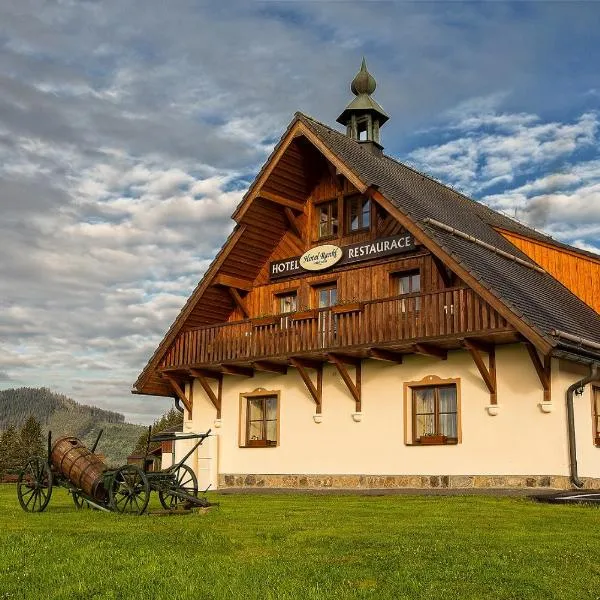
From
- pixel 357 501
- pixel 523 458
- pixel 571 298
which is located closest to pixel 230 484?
pixel 357 501

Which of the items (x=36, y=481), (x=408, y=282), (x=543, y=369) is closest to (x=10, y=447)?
(x=408, y=282)

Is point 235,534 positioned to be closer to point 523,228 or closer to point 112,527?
point 112,527

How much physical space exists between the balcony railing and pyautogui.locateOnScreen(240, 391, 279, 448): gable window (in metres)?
1.61

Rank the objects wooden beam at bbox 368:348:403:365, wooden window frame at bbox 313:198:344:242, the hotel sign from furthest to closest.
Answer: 1. wooden window frame at bbox 313:198:344:242
2. the hotel sign
3. wooden beam at bbox 368:348:403:365

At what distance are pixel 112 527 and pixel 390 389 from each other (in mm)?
9265

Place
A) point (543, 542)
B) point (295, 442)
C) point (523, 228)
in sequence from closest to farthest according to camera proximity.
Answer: point (543, 542)
point (295, 442)
point (523, 228)

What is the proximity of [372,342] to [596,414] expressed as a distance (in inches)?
203

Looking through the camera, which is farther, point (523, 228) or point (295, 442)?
point (523, 228)

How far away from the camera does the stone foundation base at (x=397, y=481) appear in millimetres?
17359

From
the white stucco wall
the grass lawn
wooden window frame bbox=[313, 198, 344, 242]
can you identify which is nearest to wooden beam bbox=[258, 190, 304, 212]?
wooden window frame bbox=[313, 198, 344, 242]

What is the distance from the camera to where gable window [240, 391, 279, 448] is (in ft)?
74.0

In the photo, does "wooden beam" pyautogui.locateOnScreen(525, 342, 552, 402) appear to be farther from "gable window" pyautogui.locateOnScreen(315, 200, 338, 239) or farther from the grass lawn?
"gable window" pyautogui.locateOnScreen(315, 200, 338, 239)

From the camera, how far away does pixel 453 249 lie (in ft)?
59.4

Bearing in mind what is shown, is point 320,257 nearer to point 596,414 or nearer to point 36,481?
point 596,414
